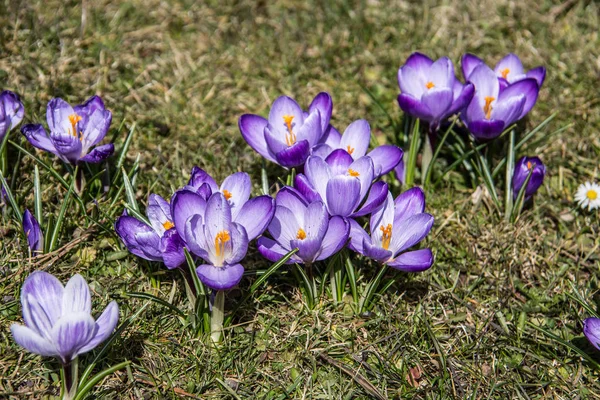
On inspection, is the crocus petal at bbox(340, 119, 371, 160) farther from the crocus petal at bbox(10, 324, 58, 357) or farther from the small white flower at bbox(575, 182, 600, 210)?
the crocus petal at bbox(10, 324, 58, 357)

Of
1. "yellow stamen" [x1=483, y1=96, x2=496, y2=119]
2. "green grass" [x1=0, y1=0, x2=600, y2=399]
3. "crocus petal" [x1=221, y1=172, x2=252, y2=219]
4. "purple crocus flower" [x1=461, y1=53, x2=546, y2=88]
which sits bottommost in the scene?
"green grass" [x1=0, y1=0, x2=600, y2=399]

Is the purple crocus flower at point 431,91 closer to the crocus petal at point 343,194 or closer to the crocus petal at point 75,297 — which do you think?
the crocus petal at point 343,194

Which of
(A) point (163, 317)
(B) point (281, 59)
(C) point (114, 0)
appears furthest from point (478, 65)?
(C) point (114, 0)

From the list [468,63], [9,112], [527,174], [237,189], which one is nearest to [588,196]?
[527,174]

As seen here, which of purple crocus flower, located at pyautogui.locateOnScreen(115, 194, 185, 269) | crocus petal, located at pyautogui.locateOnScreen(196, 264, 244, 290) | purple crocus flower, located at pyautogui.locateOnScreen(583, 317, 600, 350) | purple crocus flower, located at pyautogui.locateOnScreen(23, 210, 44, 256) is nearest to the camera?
crocus petal, located at pyautogui.locateOnScreen(196, 264, 244, 290)

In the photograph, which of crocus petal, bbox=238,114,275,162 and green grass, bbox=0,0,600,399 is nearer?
green grass, bbox=0,0,600,399

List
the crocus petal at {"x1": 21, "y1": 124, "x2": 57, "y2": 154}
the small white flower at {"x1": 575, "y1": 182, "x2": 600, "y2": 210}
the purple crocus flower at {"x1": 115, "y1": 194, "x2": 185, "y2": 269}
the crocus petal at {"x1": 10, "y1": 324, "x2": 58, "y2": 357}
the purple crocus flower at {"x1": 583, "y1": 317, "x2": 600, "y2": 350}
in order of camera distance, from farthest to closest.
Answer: the small white flower at {"x1": 575, "y1": 182, "x2": 600, "y2": 210}
the crocus petal at {"x1": 21, "y1": 124, "x2": 57, "y2": 154}
the purple crocus flower at {"x1": 583, "y1": 317, "x2": 600, "y2": 350}
the purple crocus flower at {"x1": 115, "y1": 194, "x2": 185, "y2": 269}
the crocus petal at {"x1": 10, "y1": 324, "x2": 58, "y2": 357}

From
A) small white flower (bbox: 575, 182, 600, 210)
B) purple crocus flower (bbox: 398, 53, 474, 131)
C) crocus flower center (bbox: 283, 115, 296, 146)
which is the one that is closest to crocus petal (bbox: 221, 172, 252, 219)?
crocus flower center (bbox: 283, 115, 296, 146)
